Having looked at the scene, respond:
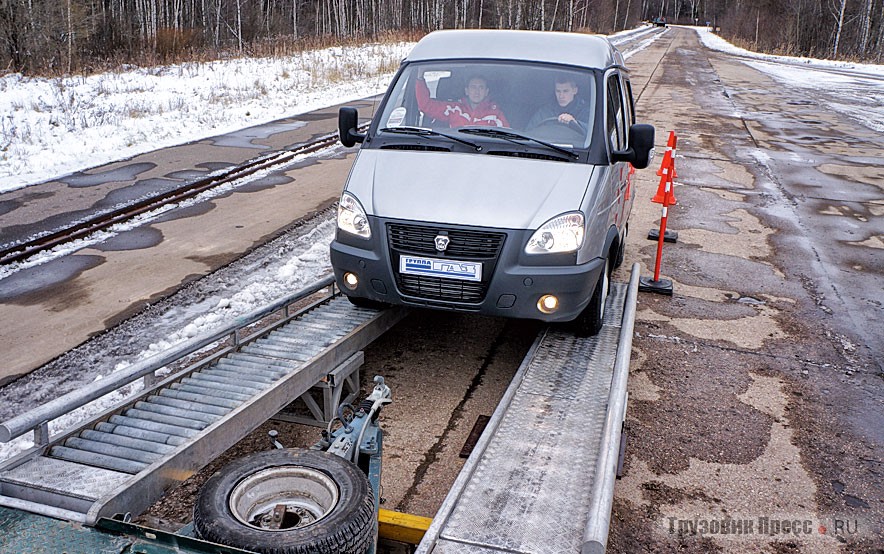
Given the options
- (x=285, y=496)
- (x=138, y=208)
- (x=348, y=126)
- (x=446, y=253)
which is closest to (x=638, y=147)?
(x=446, y=253)

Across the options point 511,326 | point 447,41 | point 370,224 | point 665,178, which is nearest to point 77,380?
point 370,224

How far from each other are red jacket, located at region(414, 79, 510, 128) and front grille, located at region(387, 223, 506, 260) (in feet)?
4.07

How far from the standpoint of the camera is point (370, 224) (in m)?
5.15

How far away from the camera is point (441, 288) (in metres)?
5.03

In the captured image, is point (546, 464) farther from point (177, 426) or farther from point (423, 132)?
point (423, 132)

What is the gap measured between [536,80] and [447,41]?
99 cm

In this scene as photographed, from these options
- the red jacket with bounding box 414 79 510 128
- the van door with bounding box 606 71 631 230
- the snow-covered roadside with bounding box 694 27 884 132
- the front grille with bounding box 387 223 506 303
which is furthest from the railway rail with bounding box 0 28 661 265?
the snow-covered roadside with bounding box 694 27 884 132

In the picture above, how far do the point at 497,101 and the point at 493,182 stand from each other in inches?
40.3

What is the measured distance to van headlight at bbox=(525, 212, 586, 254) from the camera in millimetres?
4957

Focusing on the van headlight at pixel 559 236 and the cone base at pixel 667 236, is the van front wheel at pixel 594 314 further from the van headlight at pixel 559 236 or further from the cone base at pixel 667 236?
the cone base at pixel 667 236

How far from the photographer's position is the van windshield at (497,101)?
5.76 m

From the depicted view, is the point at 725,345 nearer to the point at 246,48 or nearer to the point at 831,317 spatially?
the point at 831,317

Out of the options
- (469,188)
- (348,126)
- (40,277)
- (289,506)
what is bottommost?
(40,277)

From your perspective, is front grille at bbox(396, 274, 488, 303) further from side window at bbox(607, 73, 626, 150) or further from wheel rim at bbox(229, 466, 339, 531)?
wheel rim at bbox(229, 466, 339, 531)
